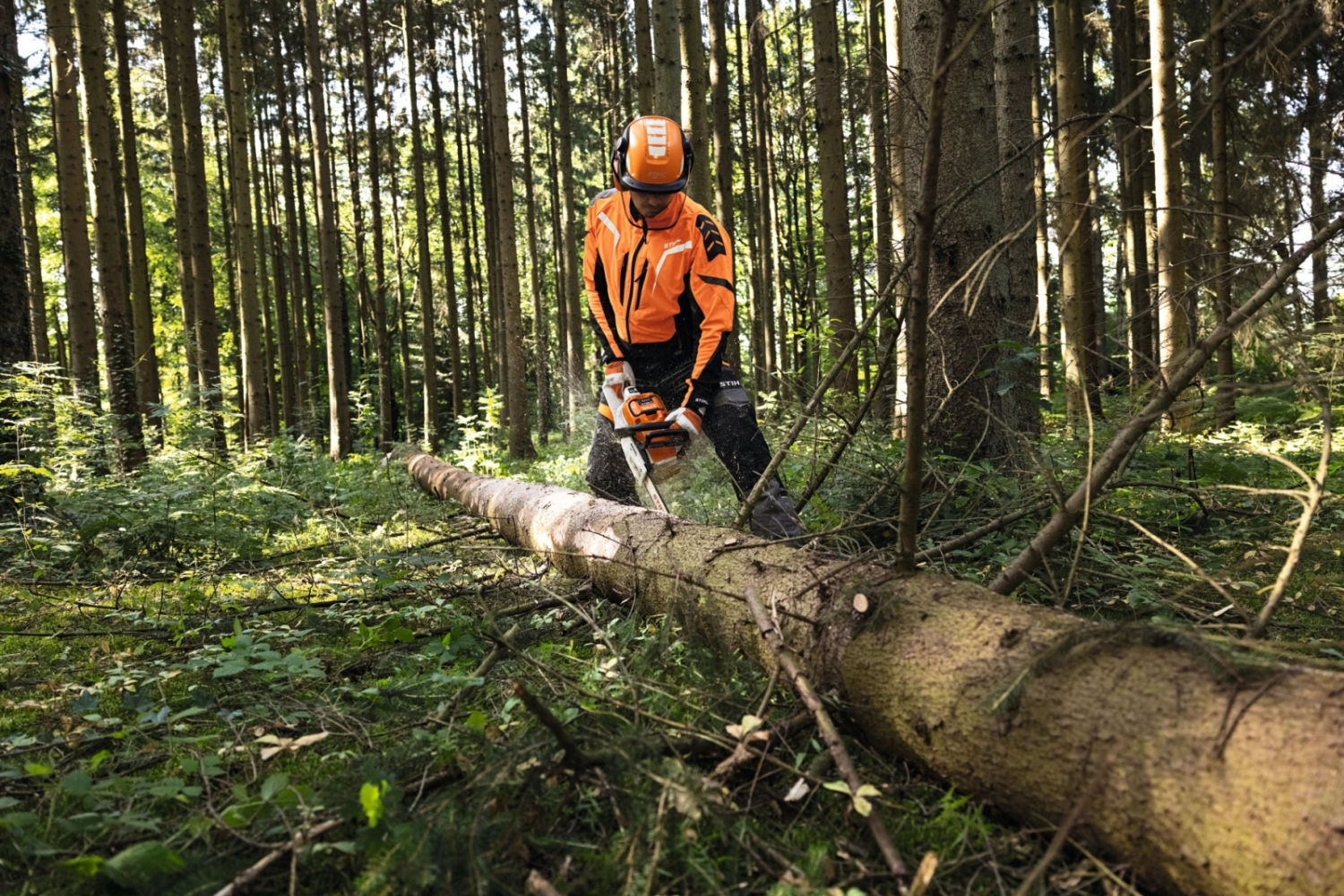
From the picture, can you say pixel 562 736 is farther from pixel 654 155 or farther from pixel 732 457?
pixel 654 155

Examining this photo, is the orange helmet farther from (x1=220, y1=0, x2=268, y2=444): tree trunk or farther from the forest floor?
(x1=220, y1=0, x2=268, y2=444): tree trunk

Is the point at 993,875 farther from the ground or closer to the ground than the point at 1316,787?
closer to the ground

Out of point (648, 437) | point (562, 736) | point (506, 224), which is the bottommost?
point (562, 736)

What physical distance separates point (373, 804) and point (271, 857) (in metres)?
0.21

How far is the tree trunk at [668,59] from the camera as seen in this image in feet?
26.5

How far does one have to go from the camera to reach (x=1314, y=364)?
245cm

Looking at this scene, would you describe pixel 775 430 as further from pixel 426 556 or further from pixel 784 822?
pixel 784 822

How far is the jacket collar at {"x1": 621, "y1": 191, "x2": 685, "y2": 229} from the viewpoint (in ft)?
14.8

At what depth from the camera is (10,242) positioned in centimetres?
615

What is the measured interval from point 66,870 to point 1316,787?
2.35 m

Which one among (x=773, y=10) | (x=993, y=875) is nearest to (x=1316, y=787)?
(x=993, y=875)

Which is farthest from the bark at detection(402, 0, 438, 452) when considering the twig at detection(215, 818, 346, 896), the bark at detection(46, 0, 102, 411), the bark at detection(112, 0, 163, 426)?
the twig at detection(215, 818, 346, 896)

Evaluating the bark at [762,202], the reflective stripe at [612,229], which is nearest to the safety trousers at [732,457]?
the reflective stripe at [612,229]

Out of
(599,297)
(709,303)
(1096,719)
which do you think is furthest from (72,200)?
(1096,719)
